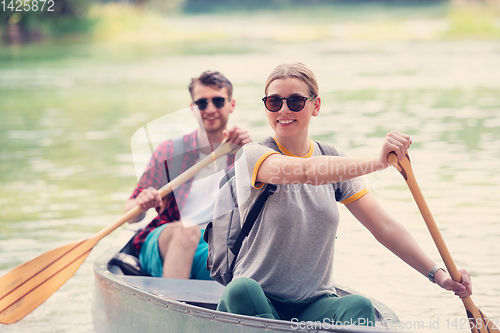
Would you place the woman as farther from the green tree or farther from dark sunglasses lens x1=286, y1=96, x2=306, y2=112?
the green tree

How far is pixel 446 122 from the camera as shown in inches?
424

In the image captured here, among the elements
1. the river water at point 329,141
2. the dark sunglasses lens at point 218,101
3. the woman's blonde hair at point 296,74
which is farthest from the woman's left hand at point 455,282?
the dark sunglasses lens at point 218,101

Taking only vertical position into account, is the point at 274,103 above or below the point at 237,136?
above

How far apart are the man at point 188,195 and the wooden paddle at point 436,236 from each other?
103 cm

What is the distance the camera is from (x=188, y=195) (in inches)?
126

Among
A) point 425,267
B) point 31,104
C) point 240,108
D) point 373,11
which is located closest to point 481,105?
point 240,108

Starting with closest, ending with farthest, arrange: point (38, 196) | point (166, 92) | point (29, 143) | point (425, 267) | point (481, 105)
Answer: point (425, 267)
point (38, 196)
point (29, 143)
point (481, 105)
point (166, 92)

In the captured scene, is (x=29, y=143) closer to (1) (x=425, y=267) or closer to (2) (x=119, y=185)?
(2) (x=119, y=185)

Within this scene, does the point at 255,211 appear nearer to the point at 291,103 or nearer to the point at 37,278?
the point at 291,103

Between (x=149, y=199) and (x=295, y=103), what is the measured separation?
1271 mm

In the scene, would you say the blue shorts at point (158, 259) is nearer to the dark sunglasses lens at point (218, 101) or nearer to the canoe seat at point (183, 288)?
the canoe seat at point (183, 288)

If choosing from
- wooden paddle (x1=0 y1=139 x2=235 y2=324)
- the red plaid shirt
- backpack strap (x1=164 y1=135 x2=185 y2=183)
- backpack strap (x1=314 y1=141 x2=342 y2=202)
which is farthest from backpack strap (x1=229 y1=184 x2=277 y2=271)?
wooden paddle (x1=0 y1=139 x2=235 y2=324)

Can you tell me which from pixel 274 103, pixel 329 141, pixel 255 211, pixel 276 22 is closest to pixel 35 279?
pixel 255 211

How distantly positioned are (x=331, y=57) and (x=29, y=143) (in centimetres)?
1365
